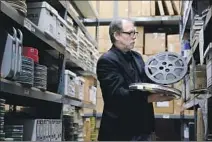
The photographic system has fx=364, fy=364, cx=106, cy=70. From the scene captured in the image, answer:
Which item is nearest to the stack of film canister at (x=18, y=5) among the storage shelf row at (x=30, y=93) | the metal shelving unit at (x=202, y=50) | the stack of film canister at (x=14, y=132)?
the storage shelf row at (x=30, y=93)

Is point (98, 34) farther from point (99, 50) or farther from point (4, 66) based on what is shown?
point (4, 66)

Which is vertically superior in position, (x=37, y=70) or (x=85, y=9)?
(x=85, y=9)

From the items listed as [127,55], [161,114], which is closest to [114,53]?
[127,55]

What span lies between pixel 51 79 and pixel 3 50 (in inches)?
44.4

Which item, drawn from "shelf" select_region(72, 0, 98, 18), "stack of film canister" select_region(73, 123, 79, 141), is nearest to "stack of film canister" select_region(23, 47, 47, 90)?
"stack of film canister" select_region(73, 123, 79, 141)

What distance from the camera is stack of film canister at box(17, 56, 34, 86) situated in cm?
195

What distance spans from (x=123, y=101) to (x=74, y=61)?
4.76ft

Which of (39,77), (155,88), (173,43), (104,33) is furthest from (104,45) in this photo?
(155,88)

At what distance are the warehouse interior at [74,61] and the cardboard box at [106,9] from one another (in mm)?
13

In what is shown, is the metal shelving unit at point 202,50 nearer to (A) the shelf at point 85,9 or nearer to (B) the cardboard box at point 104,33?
(A) the shelf at point 85,9

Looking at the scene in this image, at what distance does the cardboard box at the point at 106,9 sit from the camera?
15.5 feet

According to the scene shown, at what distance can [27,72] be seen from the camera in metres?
2.00

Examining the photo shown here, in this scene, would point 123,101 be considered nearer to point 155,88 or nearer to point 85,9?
point 155,88

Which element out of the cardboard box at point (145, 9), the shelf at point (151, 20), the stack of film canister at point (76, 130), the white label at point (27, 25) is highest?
the cardboard box at point (145, 9)
